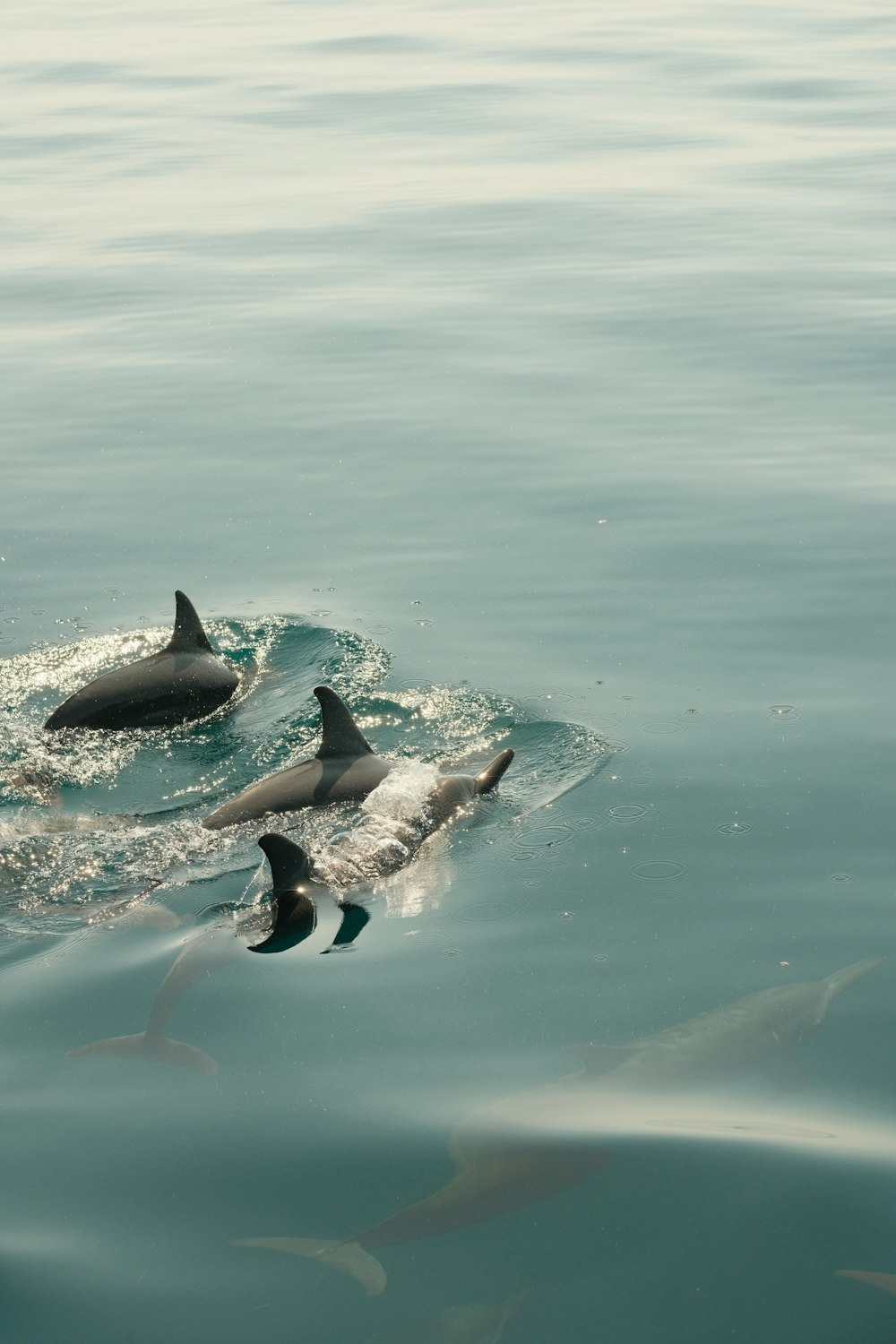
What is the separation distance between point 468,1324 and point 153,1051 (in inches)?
96.9

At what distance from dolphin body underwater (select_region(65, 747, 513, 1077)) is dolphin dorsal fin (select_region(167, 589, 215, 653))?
9.82 feet

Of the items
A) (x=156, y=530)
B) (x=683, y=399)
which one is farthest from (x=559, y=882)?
(x=683, y=399)

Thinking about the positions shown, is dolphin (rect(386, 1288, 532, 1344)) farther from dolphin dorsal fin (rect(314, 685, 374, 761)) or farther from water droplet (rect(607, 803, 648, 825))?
dolphin dorsal fin (rect(314, 685, 374, 761))

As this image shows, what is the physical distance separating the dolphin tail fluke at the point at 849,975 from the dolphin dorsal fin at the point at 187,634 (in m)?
6.52

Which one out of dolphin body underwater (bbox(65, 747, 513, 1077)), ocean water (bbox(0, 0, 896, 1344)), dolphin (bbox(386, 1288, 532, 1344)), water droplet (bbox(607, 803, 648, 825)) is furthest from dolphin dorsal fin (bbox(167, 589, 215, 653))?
dolphin (bbox(386, 1288, 532, 1344))

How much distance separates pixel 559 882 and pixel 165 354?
53.0 ft

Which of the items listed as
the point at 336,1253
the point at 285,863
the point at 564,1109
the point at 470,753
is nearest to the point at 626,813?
the point at 470,753

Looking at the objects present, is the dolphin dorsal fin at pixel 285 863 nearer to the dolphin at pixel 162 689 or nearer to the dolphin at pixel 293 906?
the dolphin at pixel 293 906

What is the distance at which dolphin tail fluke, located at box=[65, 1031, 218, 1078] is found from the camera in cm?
773

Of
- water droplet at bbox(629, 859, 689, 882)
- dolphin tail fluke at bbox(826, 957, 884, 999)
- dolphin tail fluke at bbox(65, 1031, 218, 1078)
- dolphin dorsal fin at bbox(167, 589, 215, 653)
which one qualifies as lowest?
water droplet at bbox(629, 859, 689, 882)

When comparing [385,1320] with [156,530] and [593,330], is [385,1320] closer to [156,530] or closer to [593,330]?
[156,530]

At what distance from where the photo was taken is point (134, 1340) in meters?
5.93

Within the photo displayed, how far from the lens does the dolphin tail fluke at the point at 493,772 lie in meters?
11.1

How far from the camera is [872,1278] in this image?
244 inches
